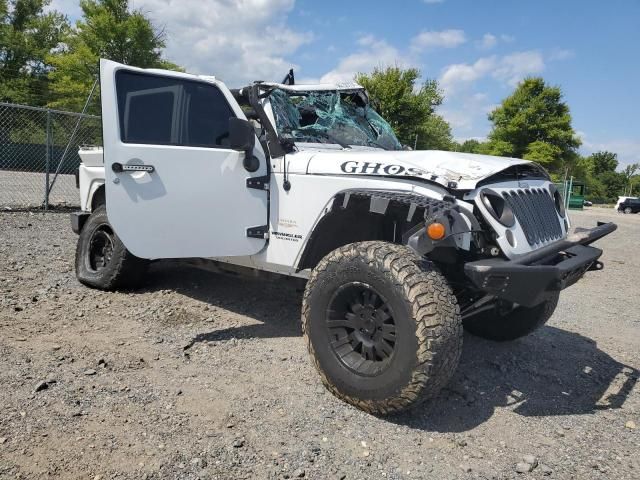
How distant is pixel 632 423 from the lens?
3.16 metres

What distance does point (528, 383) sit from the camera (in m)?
3.72

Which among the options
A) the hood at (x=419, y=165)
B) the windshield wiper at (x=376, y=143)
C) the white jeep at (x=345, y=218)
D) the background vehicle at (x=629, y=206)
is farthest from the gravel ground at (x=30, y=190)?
the background vehicle at (x=629, y=206)

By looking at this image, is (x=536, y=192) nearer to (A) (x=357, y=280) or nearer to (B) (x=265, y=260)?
(A) (x=357, y=280)

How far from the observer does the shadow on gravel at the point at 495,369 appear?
3244mm

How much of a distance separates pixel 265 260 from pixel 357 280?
1.13 meters

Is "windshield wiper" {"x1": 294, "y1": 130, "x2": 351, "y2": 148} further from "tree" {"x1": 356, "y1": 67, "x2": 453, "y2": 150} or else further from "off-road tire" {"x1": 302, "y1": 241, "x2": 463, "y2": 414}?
"tree" {"x1": 356, "y1": 67, "x2": 453, "y2": 150}

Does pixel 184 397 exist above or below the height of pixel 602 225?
below

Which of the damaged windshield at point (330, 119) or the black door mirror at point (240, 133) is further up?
the damaged windshield at point (330, 119)

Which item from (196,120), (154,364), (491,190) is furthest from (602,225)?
(154,364)

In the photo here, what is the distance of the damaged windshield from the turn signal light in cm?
164

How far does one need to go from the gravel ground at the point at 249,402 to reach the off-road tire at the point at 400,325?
0.19 metres

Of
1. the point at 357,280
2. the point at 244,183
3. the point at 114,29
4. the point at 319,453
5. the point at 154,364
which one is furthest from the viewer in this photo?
the point at 114,29

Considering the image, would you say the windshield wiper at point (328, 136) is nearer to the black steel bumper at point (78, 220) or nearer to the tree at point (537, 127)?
the black steel bumper at point (78, 220)

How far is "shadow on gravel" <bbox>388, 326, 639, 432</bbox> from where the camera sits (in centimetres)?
316
